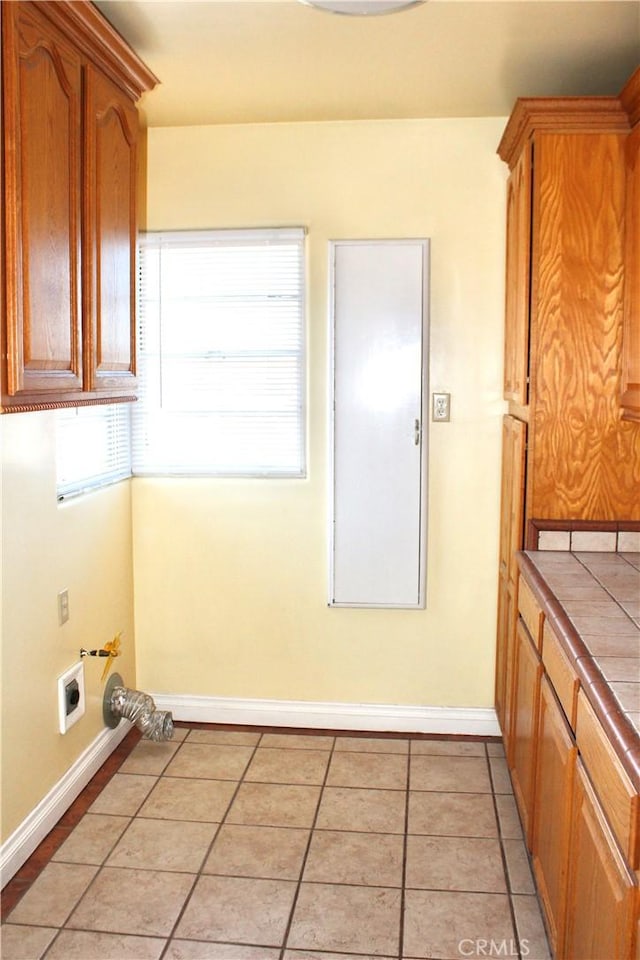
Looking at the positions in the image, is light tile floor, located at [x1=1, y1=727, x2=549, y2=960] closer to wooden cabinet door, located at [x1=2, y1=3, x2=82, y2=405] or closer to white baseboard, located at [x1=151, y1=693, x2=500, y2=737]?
white baseboard, located at [x1=151, y1=693, x2=500, y2=737]

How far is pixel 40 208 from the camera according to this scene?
83.4 inches

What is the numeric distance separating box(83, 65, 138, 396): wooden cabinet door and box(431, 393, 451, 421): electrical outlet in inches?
48.9

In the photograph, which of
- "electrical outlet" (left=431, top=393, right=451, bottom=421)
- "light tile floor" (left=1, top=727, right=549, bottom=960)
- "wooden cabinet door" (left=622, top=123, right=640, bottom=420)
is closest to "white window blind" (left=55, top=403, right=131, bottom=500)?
"light tile floor" (left=1, top=727, right=549, bottom=960)

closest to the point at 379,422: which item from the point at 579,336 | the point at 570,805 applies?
the point at 579,336

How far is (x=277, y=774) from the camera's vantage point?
10.7 feet

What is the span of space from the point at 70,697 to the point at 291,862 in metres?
0.92

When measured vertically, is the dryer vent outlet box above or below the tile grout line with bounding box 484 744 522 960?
above

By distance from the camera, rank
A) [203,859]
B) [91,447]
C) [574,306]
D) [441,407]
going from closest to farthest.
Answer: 1. [203,859]
2. [574,306]
3. [91,447]
4. [441,407]

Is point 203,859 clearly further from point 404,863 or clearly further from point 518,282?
point 518,282

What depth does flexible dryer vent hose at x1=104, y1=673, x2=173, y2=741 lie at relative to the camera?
3.36 metres

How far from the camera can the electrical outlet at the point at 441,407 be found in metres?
3.51

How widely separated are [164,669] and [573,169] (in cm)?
252

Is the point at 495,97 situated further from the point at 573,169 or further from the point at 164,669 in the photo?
the point at 164,669

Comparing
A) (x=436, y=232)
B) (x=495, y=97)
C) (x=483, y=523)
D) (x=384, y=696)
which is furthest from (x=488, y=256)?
(x=384, y=696)
